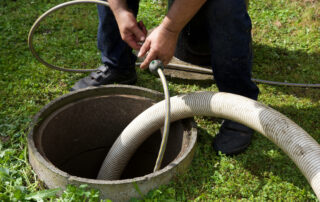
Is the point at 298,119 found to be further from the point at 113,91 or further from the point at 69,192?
the point at 69,192

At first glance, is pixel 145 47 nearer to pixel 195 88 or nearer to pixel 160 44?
pixel 160 44

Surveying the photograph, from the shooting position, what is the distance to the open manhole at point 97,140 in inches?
78.6

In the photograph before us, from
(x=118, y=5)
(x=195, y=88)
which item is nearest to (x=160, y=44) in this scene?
(x=118, y=5)

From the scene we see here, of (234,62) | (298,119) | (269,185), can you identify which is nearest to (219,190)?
(269,185)

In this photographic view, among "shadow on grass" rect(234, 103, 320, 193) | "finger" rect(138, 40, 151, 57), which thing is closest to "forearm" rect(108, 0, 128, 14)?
"finger" rect(138, 40, 151, 57)

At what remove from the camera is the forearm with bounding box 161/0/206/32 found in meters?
1.87

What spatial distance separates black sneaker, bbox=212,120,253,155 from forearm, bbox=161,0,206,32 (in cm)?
92

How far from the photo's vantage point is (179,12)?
1.89m

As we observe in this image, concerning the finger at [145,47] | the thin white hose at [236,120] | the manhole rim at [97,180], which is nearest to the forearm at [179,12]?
the finger at [145,47]

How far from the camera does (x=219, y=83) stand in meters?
2.49

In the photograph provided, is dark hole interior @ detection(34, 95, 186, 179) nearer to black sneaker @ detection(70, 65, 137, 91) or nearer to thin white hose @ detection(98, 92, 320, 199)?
thin white hose @ detection(98, 92, 320, 199)

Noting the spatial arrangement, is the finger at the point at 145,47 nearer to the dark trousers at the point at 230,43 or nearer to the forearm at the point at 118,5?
the forearm at the point at 118,5

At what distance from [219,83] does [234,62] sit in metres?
0.24

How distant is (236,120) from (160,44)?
68cm
